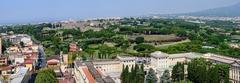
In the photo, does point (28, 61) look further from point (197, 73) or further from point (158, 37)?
point (158, 37)

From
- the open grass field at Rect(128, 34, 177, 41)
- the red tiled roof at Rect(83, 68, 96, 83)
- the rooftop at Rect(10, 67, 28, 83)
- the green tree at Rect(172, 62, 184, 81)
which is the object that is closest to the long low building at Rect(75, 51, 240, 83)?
the red tiled roof at Rect(83, 68, 96, 83)

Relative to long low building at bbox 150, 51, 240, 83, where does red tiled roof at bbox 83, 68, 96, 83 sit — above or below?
above

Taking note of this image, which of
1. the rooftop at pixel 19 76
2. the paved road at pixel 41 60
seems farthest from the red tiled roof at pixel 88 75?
the paved road at pixel 41 60

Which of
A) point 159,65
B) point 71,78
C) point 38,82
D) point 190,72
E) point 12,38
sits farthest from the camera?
point 12,38

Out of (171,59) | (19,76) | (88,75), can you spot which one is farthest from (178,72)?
(19,76)

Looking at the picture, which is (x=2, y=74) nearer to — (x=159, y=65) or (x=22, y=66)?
(x=22, y=66)

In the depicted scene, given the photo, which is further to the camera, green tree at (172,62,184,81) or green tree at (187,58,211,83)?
green tree at (172,62,184,81)

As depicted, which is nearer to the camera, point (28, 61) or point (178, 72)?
point (178, 72)

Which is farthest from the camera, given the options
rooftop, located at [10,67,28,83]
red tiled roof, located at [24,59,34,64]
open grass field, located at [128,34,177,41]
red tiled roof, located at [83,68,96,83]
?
open grass field, located at [128,34,177,41]

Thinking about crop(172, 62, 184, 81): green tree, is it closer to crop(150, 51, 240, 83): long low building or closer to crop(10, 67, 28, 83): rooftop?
crop(150, 51, 240, 83): long low building

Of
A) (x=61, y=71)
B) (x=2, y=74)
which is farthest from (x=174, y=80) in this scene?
(x=2, y=74)

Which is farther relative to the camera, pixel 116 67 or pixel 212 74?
pixel 116 67
